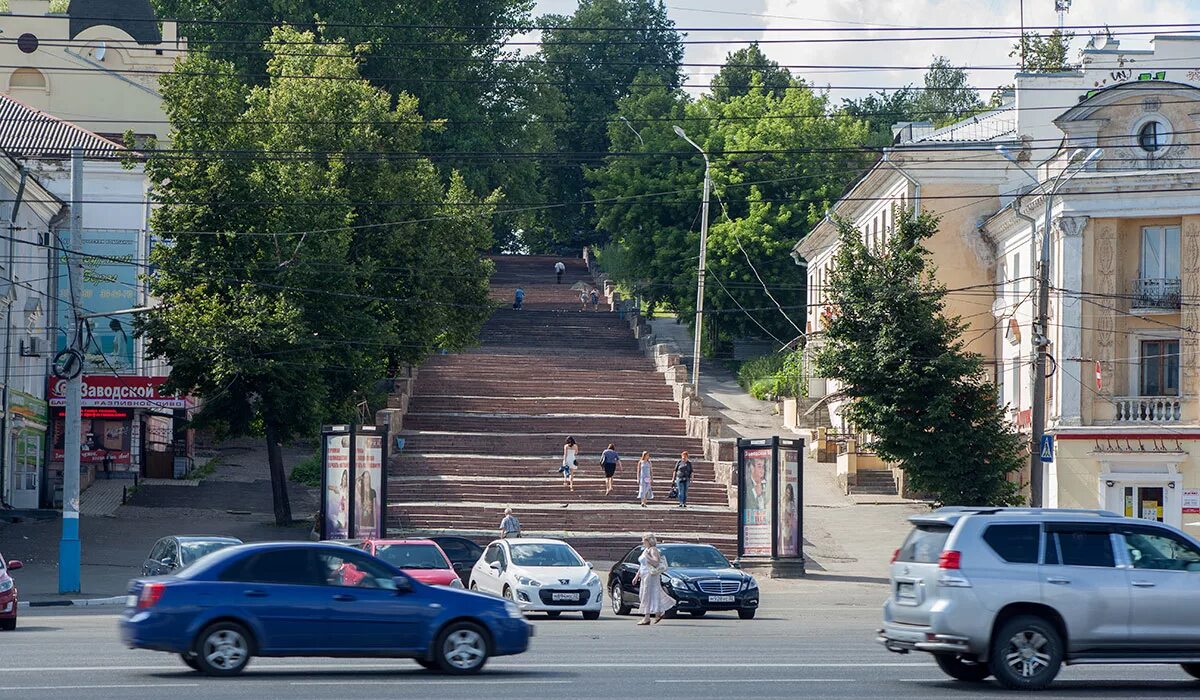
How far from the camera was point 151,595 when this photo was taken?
1588cm

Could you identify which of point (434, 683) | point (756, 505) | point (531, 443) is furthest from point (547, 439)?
point (434, 683)

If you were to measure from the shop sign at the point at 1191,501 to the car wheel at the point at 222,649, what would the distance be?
104 feet

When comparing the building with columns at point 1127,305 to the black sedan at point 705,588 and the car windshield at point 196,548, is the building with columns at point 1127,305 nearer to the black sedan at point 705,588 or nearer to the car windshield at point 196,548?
the black sedan at point 705,588

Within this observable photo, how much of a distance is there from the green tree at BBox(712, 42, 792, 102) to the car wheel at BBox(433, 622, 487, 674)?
258ft

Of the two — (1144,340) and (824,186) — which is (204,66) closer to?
(1144,340)

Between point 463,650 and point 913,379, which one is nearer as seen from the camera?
point 463,650

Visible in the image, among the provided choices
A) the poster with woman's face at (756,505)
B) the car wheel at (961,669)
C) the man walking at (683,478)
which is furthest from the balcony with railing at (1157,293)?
the car wheel at (961,669)

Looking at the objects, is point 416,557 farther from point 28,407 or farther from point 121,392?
point 28,407

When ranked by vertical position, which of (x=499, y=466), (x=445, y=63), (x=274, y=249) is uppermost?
(x=445, y=63)

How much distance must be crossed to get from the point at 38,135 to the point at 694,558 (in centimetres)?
3151

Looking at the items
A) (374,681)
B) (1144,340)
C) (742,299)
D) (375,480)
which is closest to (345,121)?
(375,480)

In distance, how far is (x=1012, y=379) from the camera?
1940 inches

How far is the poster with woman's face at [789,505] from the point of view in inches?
1441

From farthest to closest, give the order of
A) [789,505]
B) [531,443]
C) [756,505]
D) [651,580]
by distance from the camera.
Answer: [531,443] < [756,505] < [789,505] < [651,580]
